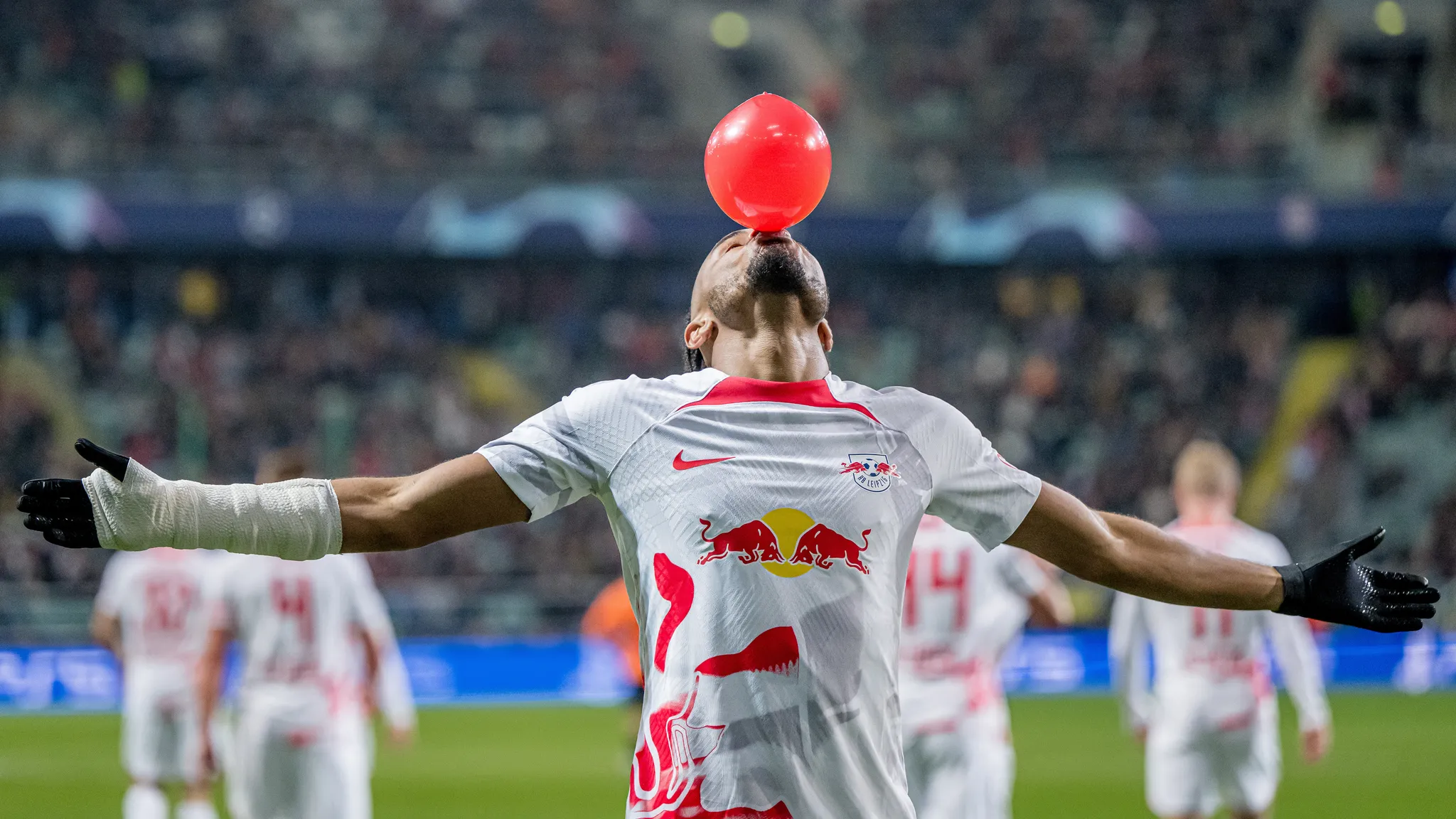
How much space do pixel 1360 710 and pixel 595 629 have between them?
10.9 m

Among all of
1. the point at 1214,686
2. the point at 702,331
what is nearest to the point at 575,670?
the point at 1214,686

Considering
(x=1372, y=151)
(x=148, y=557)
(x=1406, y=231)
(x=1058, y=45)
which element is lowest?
(x=148, y=557)

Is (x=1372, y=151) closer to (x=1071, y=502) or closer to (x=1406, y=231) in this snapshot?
(x=1406, y=231)

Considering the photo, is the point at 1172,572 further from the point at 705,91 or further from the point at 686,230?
the point at 705,91

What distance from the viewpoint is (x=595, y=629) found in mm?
9555

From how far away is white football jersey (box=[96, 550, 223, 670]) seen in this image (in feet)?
32.0

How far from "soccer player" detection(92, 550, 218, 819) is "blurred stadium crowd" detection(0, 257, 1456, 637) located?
1043 centimetres

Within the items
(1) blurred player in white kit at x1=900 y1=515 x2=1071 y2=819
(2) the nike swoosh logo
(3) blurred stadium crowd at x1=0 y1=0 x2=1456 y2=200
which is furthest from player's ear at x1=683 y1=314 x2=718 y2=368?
(3) blurred stadium crowd at x1=0 y1=0 x2=1456 y2=200

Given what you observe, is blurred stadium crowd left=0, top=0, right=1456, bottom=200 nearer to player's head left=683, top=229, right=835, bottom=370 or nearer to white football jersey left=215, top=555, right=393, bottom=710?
white football jersey left=215, top=555, right=393, bottom=710

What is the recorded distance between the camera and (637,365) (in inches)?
974

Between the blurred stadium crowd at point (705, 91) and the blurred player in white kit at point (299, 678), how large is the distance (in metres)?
16.9

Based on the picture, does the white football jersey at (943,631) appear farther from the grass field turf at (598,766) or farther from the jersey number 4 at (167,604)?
the jersey number 4 at (167,604)

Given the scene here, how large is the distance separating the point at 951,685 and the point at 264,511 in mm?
4766

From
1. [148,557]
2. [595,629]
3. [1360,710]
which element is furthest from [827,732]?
[1360,710]
